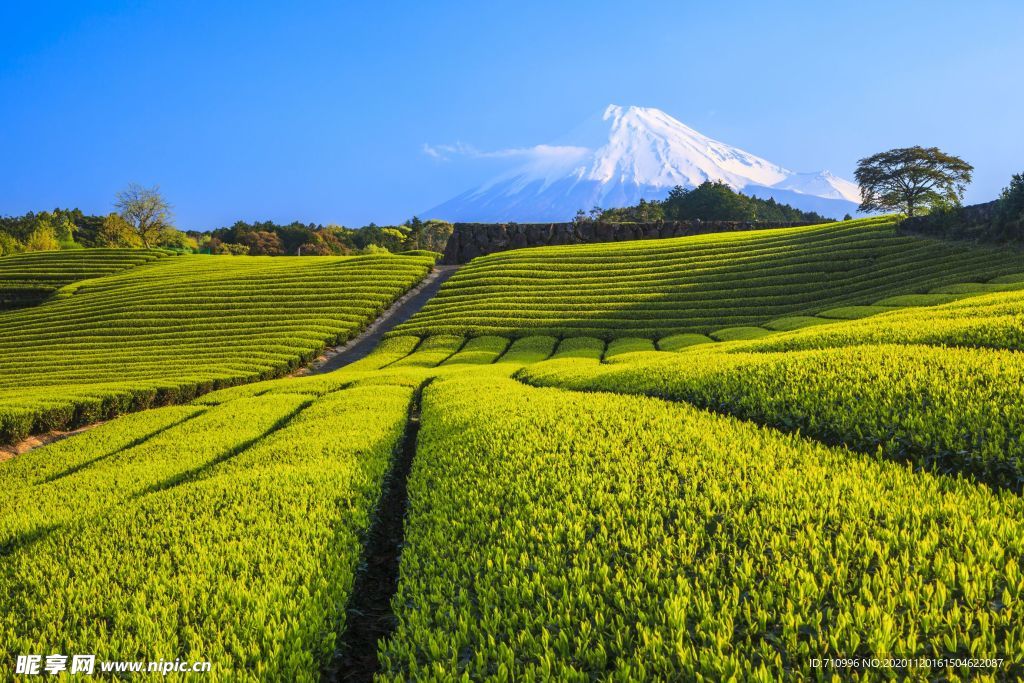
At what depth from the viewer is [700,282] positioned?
36625 mm

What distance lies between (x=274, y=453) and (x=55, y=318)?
39.5 m

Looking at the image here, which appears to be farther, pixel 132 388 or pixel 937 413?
pixel 132 388

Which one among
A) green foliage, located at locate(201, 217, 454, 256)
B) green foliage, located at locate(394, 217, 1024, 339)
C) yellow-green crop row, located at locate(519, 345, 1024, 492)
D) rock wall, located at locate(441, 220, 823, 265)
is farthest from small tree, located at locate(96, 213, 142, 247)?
yellow-green crop row, located at locate(519, 345, 1024, 492)

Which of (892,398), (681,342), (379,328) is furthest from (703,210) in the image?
(892,398)

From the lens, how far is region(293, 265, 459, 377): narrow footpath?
101 ft

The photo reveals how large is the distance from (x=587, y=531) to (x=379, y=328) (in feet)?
111

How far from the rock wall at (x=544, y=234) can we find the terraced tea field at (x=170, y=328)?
8.19 metres

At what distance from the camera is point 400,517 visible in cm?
824

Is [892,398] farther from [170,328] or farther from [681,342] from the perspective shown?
[170,328]

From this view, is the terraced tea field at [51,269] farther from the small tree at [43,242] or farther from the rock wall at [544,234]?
the rock wall at [544,234]

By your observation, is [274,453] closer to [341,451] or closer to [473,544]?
[341,451]

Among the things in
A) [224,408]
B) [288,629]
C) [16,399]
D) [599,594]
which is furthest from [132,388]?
[599,594]

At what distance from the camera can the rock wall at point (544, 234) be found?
197 feet

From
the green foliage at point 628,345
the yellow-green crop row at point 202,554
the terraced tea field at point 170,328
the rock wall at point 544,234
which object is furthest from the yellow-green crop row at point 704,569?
the rock wall at point 544,234
